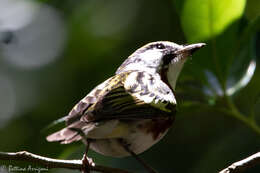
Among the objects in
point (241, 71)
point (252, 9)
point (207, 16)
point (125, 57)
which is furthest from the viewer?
point (125, 57)

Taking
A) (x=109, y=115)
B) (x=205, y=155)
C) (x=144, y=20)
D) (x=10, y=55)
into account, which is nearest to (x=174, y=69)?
(x=109, y=115)

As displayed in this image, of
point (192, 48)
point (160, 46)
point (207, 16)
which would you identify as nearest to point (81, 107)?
point (192, 48)

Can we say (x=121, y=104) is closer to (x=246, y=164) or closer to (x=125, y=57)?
(x=246, y=164)

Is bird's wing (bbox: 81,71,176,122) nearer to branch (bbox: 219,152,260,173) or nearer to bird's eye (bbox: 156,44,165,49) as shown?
bird's eye (bbox: 156,44,165,49)

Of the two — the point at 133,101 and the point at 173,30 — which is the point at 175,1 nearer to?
the point at 133,101

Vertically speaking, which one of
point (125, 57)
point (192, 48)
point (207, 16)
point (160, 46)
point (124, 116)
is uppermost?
point (207, 16)

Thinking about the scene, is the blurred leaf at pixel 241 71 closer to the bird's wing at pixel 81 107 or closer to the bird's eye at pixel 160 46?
the bird's eye at pixel 160 46

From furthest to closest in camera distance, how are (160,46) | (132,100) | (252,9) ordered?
(252,9)
(160,46)
(132,100)

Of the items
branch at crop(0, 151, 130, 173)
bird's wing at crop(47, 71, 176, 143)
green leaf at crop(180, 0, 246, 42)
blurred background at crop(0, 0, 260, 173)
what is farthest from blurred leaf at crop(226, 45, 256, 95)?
branch at crop(0, 151, 130, 173)
